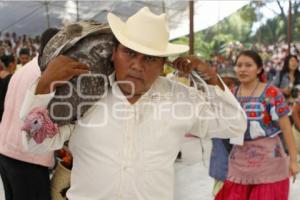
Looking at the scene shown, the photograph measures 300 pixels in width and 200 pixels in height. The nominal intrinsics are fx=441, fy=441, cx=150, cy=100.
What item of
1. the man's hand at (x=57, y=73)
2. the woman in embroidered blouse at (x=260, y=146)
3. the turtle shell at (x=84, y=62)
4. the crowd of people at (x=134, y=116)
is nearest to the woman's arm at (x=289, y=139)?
the woman in embroidered blouse at (x=260, y=146)

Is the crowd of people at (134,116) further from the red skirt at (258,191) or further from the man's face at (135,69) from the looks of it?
the red skirt at (258,191)

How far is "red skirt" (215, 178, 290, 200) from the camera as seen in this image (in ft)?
9.06

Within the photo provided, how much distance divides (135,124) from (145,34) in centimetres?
29

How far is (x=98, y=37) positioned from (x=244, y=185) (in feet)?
5.79

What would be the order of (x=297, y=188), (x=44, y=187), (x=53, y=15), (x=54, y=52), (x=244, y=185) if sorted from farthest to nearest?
(x=53, y=15) → (x=297, y=188) → (x=244, y=185) → (x=44, y=187) → (x=54, y=52)

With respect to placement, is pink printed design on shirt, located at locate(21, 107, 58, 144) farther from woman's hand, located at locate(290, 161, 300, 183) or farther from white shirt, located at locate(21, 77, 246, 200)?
woman's hand, located at locate(290, 161, 300, 183)

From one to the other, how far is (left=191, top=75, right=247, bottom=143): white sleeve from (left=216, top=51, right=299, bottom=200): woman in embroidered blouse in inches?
48.3

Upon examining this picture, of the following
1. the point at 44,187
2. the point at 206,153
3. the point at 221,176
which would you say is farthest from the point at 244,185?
the point at 206,153

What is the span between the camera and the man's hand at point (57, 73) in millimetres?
1281

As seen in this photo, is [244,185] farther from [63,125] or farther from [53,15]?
[53,15]

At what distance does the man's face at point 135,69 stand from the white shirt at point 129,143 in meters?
0.05

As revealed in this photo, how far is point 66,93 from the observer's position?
1355 millimetres

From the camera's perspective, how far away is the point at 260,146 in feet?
9.07

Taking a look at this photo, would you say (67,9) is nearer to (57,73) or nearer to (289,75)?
(289,75)
